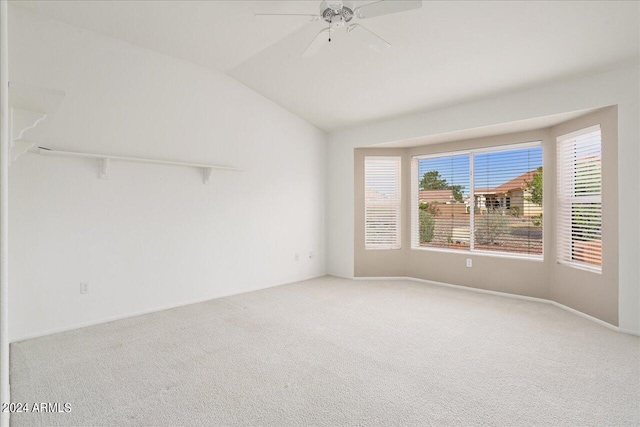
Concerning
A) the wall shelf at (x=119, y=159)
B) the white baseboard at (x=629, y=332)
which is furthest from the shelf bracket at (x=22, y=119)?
the white baseboard at (x=629, y=332)

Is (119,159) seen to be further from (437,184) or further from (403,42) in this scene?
(437,184)

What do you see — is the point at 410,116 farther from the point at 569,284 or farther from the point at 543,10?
the point at 569,284

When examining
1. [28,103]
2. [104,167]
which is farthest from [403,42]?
[104,167]

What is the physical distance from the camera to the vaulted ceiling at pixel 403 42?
9.54 ft

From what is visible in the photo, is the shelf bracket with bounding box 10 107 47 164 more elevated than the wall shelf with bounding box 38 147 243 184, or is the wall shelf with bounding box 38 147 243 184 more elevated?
the wall shelf with bounding box 38 147 243 184

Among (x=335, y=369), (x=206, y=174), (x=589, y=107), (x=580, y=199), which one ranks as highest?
(x=589, y=107)

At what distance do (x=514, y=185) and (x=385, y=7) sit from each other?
3.46 metres

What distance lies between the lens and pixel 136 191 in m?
3.90

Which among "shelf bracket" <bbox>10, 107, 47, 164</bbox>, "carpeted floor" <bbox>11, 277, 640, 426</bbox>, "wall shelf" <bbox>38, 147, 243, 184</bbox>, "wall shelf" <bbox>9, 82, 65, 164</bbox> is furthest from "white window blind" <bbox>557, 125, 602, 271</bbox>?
"shelf bracket" <bbox>10, 107, 47, 164</bbox>

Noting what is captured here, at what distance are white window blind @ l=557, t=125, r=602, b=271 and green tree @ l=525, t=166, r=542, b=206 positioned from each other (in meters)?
0.26

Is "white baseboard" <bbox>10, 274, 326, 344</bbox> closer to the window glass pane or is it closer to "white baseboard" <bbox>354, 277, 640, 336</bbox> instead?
"white baseboard" <bbox>354, 277, 640, 336</bbox>

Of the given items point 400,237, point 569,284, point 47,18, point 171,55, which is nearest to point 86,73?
point 47,18

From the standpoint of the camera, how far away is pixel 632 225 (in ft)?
11.0

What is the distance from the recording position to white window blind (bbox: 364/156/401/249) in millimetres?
5871
